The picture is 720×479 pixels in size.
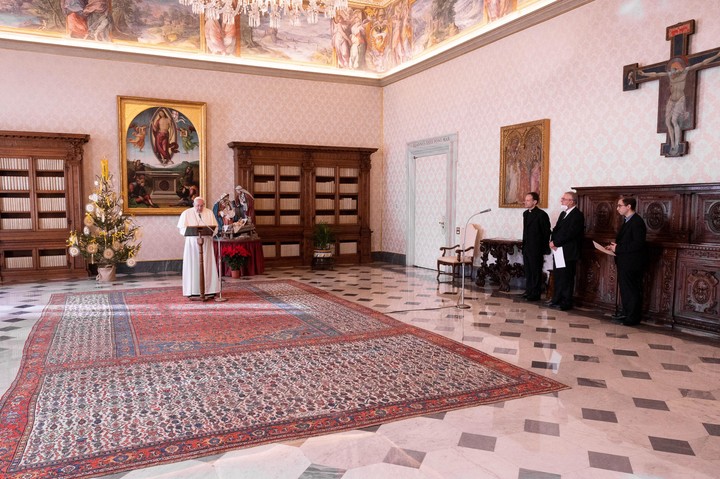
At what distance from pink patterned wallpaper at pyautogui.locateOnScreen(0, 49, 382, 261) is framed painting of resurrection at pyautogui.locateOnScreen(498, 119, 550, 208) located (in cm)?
536

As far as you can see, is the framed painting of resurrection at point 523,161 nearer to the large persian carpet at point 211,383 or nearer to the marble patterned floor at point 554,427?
the marble patterned floor at point 554,427

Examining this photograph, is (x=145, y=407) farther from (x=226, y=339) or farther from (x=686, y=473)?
(x=686, y=473)

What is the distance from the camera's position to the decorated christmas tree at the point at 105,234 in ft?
36.5

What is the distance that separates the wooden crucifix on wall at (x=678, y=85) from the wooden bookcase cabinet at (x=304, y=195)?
7.90 meters

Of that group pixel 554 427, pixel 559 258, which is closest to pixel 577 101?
pixel 559 258

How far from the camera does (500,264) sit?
1005 cm

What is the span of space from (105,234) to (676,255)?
10.4 metres

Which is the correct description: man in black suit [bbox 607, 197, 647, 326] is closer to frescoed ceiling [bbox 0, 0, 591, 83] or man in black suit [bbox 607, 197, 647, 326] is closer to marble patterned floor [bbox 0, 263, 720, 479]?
marble patterned floor [bbox 0, 263, 720, 479]

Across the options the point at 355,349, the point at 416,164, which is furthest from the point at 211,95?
the point at 355,349

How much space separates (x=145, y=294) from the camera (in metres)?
9.59

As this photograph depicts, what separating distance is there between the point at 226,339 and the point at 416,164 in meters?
8.49

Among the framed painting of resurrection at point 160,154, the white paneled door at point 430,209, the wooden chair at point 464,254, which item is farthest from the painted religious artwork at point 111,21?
the wooden chair at point 464,254

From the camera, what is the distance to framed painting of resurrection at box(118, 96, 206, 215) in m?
12.4

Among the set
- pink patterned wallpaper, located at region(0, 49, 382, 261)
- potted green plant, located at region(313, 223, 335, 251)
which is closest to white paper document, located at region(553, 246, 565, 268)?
potted green plant, located at region(313, 223, 335, 251)
